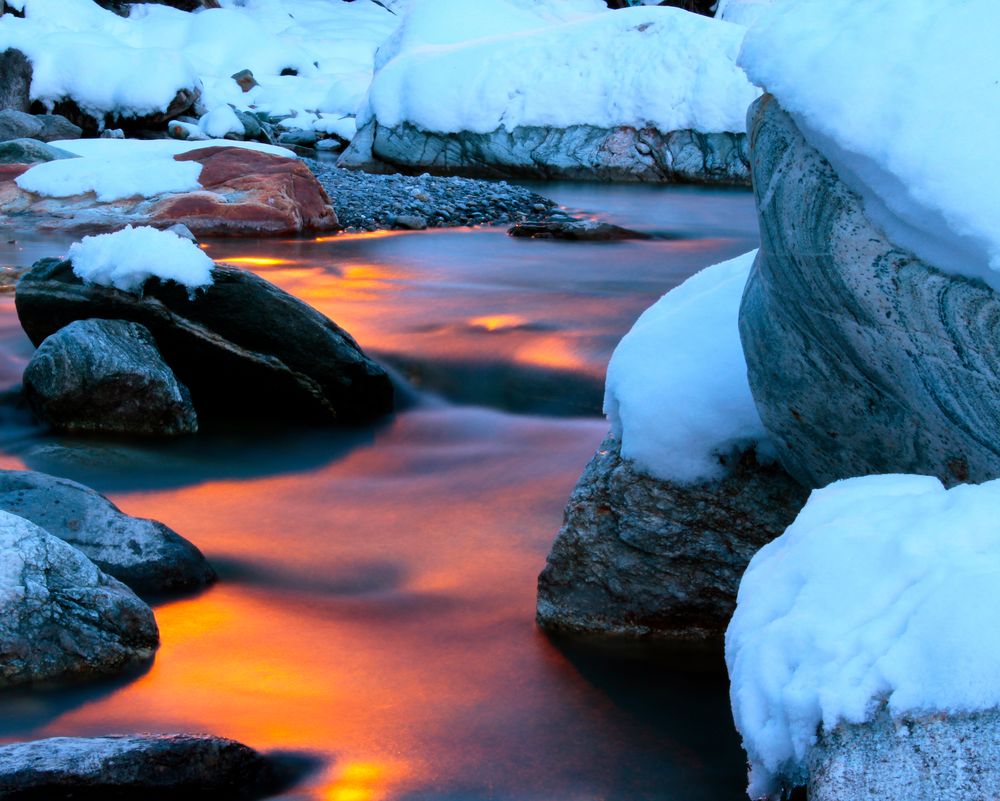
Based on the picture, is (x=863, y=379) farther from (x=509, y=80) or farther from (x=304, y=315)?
(x=509, y=80)

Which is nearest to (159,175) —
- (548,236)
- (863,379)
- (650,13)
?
(548,236)

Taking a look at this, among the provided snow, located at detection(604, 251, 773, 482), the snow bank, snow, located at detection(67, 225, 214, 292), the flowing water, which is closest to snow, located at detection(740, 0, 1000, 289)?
the snow bank

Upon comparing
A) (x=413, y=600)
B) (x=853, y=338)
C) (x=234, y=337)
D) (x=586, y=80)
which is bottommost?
(x=413, y=600)

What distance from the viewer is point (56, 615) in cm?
260

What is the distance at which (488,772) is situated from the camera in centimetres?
232

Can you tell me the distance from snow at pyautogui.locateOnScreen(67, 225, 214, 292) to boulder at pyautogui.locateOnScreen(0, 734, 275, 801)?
326cm

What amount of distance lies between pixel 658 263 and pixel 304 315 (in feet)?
18.7

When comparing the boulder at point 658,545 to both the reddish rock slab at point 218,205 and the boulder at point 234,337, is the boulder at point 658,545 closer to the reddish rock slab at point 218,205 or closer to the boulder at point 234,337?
the boulder at point 234,337

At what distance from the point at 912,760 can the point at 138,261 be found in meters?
4.54

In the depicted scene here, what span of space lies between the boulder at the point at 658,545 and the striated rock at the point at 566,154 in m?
15.6

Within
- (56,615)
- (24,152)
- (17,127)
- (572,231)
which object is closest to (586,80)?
(572,231)

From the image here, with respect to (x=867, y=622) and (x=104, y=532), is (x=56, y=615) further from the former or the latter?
(x=867, y=622)

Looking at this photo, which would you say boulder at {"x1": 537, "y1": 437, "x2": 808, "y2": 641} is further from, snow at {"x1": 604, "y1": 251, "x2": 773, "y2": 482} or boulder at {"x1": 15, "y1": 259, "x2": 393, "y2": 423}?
boulder at {"x1": 15, "y1": 259, "x2": 393, "y2": 423}

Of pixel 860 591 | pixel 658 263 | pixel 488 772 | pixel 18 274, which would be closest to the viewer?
pixel 860 591
